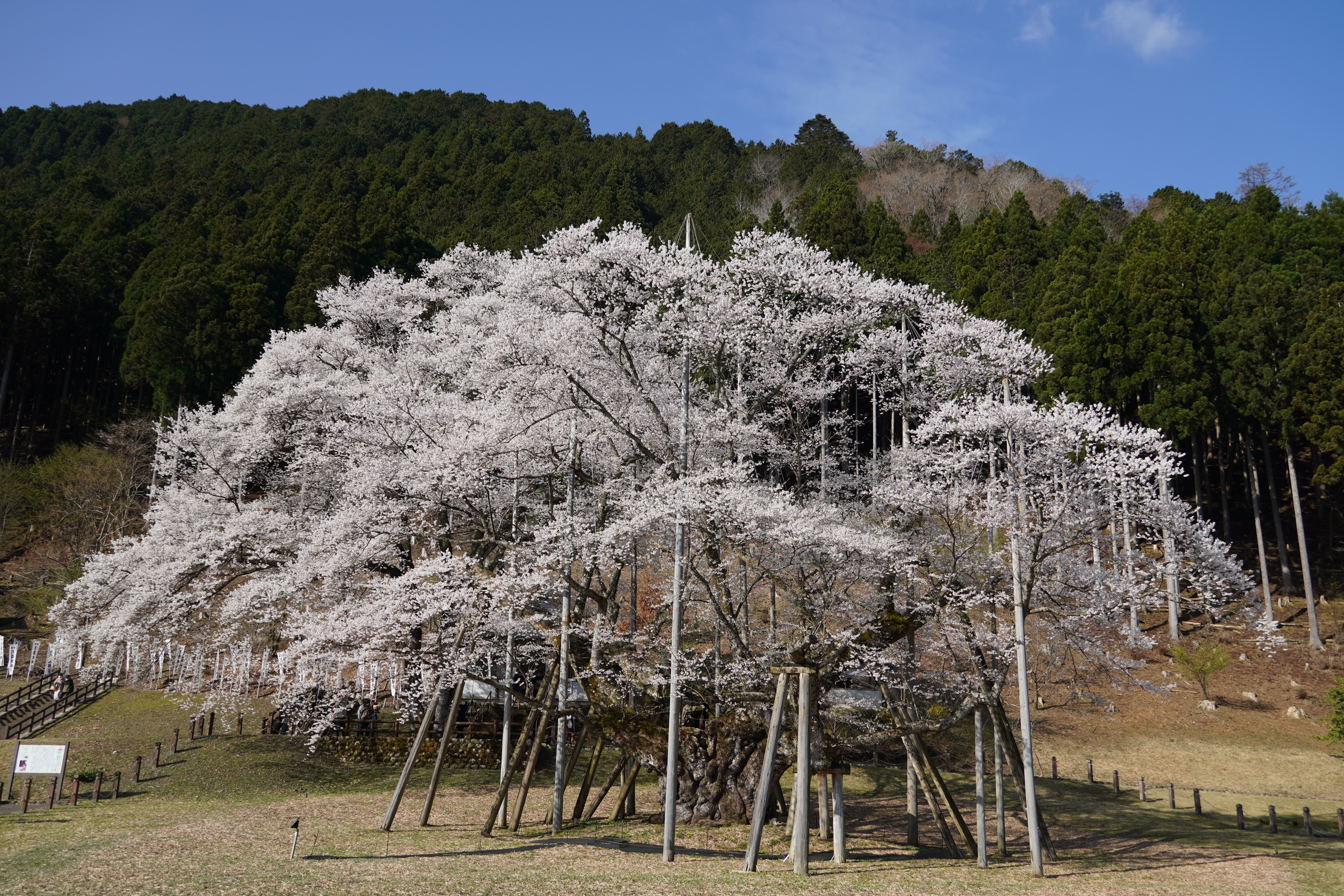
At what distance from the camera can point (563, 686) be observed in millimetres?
13812

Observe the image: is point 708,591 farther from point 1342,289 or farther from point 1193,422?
point 1342,289

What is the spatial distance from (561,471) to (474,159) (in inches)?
1935

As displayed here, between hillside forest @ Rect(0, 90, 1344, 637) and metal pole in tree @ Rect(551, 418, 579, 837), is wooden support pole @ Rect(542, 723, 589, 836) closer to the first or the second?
metal pole in tree @ Rect(551, 418, 579, 837)

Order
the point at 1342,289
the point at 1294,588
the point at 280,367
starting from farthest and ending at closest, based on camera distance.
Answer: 1. the point at 1294,588
2. the point at 1342,289
3. the point at 280,367

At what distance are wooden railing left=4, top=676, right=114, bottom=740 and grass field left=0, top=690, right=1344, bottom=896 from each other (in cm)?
72

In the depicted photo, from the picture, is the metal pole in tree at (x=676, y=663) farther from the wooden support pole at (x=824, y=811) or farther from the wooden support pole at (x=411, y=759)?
the wooden support pole at (x=411, y=759)

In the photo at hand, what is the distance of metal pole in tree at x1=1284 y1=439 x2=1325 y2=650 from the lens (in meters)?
23.8

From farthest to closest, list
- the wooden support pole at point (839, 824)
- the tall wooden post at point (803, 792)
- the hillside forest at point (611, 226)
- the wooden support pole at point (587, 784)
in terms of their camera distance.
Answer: the hillside forest at point (611, 226)
the wooden support pole at point (587, 784)
the wooden support pole at point (839, 824)
the tall wooden post at point (803, 792)

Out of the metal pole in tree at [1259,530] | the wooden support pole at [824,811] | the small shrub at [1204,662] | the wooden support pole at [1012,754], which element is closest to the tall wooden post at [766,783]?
the wooden support pole at [824,811]

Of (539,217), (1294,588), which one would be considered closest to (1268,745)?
(1294,588)

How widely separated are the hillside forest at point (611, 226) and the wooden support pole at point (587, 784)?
37.3 ft

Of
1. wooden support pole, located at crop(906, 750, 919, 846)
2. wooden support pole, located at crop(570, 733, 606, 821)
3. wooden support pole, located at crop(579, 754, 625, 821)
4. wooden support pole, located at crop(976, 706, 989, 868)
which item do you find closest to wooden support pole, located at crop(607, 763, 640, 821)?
wooden support pole, located at crop(579, 754, 625, 821)

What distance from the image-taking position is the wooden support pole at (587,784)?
583 inches

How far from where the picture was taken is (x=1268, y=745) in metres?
20.7
